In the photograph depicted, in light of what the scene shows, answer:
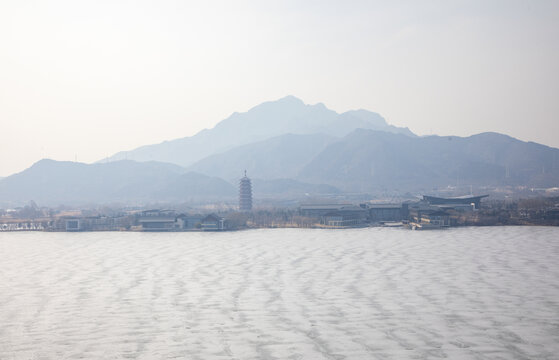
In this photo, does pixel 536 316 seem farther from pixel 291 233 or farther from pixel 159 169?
pixel 159 169

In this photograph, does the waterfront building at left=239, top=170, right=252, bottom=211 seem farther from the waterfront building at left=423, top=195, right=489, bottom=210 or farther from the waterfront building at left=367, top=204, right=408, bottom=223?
the waterfront building at left=423, top=195, right=489, bottom=210

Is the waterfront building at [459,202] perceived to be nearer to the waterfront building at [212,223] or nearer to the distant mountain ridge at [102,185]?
the waterfront building at [212,223]

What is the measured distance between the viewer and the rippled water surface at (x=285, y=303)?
14.6 m

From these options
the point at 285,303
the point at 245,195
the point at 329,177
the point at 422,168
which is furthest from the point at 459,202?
the point at 422,168

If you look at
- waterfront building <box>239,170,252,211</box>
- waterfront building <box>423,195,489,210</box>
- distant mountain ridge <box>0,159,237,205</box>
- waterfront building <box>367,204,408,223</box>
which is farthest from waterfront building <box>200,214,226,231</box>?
distant mountain ridge <box>0,159,237,205</box>

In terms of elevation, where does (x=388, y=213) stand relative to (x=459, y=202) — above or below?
below

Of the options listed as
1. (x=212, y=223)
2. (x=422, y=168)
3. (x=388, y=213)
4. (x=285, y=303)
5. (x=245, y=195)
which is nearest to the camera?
(x=285, y=303)

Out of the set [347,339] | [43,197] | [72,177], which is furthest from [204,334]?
[72,177]

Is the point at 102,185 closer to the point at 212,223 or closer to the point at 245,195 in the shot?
the point at 245,195

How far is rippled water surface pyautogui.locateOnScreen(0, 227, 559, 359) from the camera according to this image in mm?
14633

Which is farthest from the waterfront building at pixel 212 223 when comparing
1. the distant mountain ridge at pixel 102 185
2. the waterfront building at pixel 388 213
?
the distant mountain ridge at pixel 102 185

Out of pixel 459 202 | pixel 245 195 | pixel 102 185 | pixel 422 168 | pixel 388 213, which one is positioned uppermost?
pixel 422 168

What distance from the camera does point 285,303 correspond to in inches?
762

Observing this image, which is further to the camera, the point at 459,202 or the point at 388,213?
the point at 459,202
